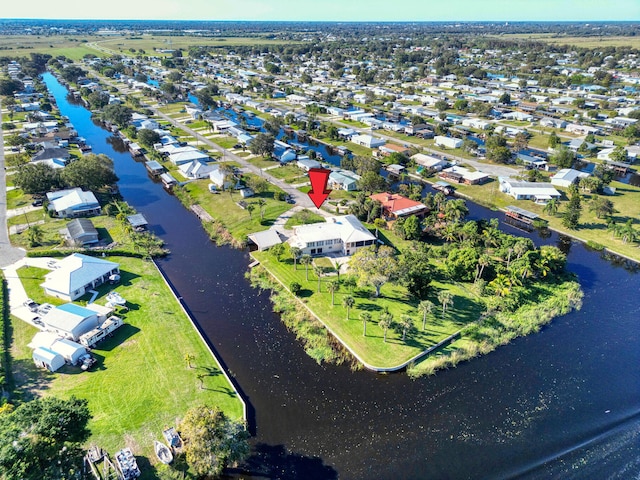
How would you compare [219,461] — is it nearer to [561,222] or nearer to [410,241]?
[410,241]

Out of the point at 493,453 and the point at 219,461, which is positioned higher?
the point at 219,461

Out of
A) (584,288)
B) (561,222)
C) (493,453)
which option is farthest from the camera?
(561,222)

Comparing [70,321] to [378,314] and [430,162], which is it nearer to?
[378,314]

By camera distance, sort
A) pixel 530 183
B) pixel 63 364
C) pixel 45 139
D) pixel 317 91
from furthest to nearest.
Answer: pixel 317 91, pixel 45 139, pixel 530 183, pixel 63 364

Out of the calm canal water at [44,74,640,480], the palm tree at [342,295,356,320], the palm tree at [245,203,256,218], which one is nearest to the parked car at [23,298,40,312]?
the calm canal water at [44,74,640,480]

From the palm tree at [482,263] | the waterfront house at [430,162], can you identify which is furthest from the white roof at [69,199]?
the waterfront house at [430,162]

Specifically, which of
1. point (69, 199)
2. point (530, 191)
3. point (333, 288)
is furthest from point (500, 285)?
point (69, 199)

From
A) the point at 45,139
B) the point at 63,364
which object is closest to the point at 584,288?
the point at 63,364
